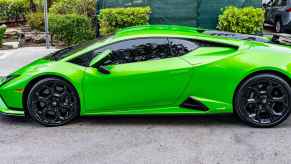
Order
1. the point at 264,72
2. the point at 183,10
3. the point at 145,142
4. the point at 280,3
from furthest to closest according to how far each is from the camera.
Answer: the point at 280,3 → the point at 183,10 → the point at 264,72 → the point at 145,142

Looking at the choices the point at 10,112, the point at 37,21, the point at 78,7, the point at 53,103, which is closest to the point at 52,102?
the point at 53,103

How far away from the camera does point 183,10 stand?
1200cm

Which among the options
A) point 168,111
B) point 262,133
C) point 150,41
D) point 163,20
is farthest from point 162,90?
point 163,20

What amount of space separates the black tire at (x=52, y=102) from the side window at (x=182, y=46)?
1406 millimetres

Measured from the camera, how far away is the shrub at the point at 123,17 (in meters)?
11.4

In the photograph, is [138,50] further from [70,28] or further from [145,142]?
[70,28]

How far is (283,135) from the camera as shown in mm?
4809

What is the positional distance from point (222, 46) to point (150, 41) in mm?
944

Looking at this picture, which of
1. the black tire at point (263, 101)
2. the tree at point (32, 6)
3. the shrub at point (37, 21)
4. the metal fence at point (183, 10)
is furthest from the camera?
the tree at point (32, 6)

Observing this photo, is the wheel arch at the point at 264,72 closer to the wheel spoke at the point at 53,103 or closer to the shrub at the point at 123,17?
the wheel spoke at the point at 53,103

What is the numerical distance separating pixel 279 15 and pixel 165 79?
11.1 m

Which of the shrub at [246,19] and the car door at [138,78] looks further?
the shrub at [246,19]

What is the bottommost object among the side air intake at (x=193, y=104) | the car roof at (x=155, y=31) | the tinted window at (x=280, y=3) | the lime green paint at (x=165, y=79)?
the side air intake at (x=193, y=104)

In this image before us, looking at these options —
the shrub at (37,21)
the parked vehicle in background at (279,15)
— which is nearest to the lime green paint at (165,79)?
the shrub at (37,21)
